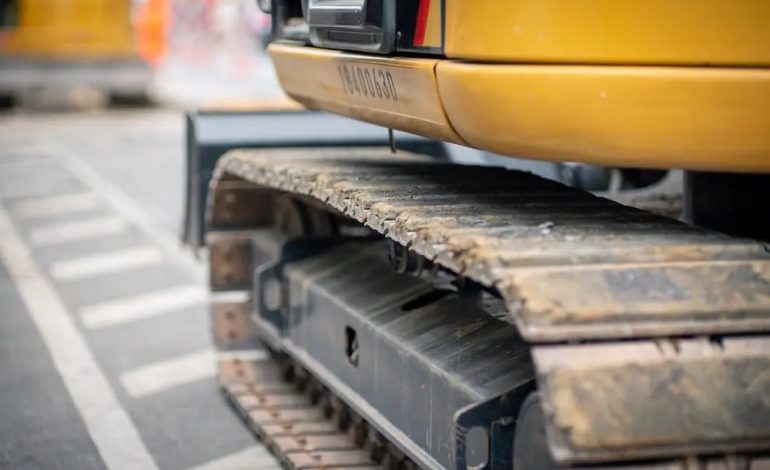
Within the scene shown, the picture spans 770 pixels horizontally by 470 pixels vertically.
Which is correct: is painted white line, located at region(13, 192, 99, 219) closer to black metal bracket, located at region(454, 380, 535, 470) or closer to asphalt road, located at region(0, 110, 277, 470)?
asphalt road, located at region(0, 110, 277, 470)

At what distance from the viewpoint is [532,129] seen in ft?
11.6

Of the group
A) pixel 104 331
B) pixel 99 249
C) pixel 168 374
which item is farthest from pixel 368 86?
pixel 99 249

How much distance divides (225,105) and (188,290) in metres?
1.73

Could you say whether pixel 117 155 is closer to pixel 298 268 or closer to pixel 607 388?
pixel 298 268

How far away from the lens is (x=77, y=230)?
1081 cm

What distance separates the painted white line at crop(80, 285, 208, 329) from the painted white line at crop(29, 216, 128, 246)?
191cm

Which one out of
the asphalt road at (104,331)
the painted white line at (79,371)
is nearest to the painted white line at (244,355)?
the asphalt road at (104,331)

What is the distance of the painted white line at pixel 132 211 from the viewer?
32.0 ft

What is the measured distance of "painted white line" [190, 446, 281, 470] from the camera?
17.7 ft

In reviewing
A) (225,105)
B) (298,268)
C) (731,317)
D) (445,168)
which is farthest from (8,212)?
(731,317)

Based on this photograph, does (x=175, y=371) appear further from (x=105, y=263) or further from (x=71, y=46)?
(x=71, y=46)

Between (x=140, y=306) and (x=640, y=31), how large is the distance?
17.7ft

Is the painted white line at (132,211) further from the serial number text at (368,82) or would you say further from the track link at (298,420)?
the serial number text at (368,82)

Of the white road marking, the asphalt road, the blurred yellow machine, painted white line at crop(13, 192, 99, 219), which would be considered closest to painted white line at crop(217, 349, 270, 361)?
the white road marking
